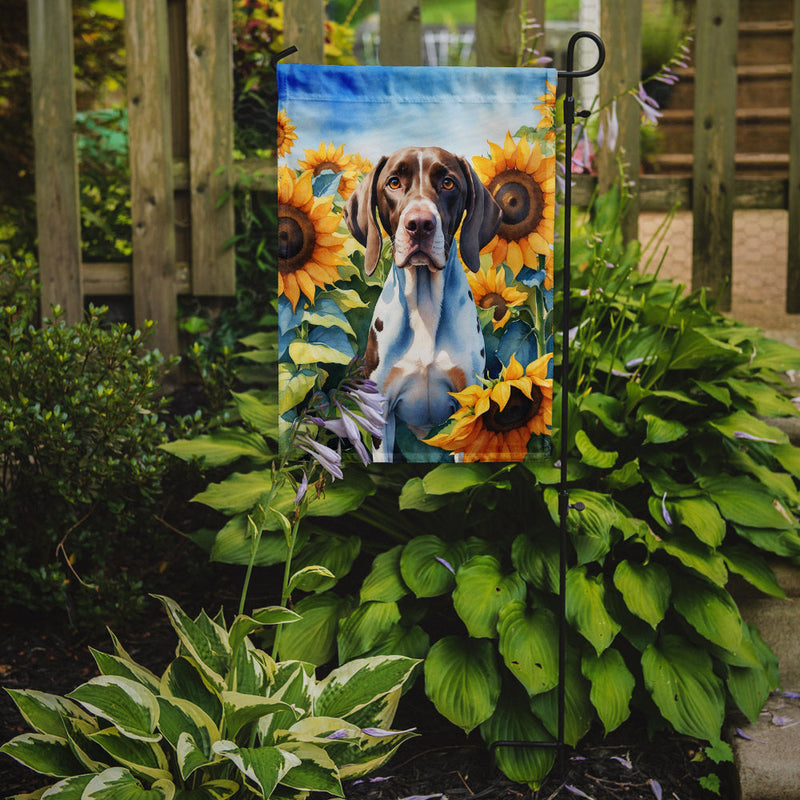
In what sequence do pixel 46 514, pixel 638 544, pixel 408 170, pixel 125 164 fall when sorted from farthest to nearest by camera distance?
pixel 125 164 < pixel 46 514 < pixel 638 544 < pixel 408 170

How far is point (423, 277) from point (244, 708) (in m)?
0.97

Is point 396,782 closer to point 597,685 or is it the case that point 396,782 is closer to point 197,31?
point 597,685

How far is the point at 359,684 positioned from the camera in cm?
182

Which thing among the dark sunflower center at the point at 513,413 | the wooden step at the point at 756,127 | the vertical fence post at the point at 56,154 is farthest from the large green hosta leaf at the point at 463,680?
the wooden step at the point at 756,127

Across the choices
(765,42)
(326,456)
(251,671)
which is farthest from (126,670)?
(765,42)

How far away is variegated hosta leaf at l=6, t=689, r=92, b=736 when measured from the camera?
1685 millimetres

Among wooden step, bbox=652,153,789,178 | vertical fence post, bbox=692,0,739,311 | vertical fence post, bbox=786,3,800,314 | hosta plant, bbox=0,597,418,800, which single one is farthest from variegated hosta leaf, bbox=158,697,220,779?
wooden step, bbox=652,153,789,178

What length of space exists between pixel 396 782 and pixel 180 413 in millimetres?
1674

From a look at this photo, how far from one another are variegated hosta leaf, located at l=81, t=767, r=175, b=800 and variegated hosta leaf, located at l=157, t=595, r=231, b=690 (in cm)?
23

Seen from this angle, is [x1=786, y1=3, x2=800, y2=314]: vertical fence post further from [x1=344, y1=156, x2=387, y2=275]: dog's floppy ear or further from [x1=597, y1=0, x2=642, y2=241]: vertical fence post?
[x1=344, y1=156, x2=387, y2=275]: dog's floppy ear

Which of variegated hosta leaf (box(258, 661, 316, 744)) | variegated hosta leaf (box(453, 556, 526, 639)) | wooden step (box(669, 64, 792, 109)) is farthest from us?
wooden step (box(669, 64, 792, 109))

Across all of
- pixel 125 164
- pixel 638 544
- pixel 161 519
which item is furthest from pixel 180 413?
pixel 638 544

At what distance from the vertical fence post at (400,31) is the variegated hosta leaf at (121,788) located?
8.06 feet

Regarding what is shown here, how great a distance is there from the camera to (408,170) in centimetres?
190
